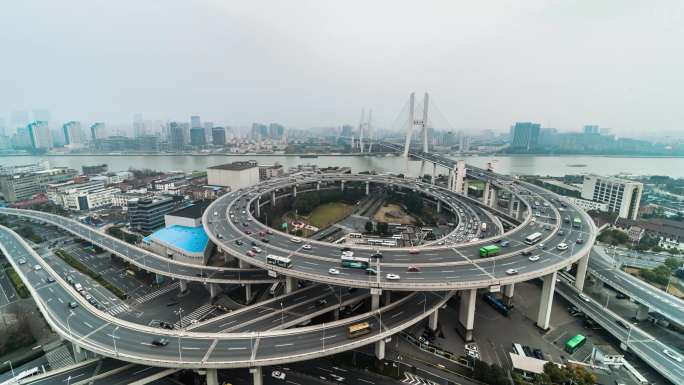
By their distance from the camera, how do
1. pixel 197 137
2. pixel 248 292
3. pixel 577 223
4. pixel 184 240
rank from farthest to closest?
pixel 197 137 → pixel 184 240 → pixel 577 223 → pixel 248 292

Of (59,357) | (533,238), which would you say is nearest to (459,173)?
(533,238)

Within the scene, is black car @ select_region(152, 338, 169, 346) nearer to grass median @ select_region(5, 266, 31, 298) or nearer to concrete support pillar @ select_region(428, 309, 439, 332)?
concrete support pillar @ select_region(428, 309, 439, 332)

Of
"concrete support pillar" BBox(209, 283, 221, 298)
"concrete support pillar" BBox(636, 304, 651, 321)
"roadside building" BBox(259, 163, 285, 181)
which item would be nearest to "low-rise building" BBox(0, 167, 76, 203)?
"roadside building" BBox(259, 163, 285, 181)

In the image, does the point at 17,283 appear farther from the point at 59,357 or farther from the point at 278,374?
the point at 278,374

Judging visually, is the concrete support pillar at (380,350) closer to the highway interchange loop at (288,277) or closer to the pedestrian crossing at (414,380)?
the highway interchange loop at (288,277)

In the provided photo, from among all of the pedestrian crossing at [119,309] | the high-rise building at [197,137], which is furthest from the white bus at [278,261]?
the high-rise building at [197,137]
